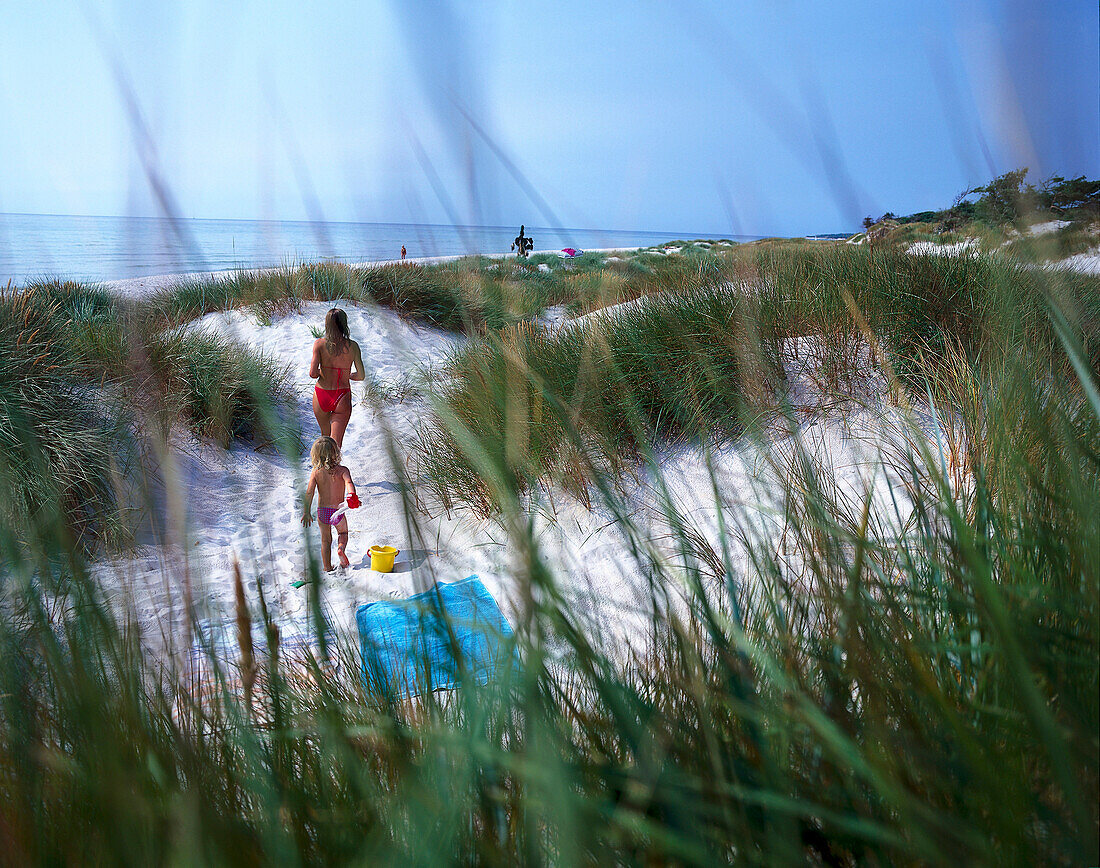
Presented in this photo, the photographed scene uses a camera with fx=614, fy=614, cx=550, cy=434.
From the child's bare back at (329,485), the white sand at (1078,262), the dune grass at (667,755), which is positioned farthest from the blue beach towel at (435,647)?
the child's bare back at (329,485)

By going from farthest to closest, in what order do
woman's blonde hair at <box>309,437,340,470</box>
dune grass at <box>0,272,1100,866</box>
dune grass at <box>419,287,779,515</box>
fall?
woman's blonde hair at <box>309,437,340,470</box>, dune grass at <box>419,287,779,515</box>, dune grass at <box>0,272,1100,866</box>

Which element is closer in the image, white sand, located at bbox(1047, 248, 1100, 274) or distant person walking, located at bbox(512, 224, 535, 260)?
distant person walking, located at bbox(512, 224, 535, 260)

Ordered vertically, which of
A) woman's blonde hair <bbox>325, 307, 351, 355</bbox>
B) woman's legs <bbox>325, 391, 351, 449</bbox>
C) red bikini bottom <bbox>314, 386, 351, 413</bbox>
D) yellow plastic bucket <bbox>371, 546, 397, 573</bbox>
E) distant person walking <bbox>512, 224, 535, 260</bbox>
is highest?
woman's blonde hair <bbox>325, 307, 351, 355</bbox>

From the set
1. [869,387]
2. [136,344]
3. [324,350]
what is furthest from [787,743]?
[324,350]

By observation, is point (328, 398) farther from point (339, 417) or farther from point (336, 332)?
point (336, 332)

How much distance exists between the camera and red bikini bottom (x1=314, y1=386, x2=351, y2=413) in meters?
5.20

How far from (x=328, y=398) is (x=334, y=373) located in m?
0.22

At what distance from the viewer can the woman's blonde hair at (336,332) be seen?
497 centimetres

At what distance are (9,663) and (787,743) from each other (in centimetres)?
112

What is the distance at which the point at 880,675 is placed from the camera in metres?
0.75

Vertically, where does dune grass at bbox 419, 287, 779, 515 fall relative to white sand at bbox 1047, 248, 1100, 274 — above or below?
below

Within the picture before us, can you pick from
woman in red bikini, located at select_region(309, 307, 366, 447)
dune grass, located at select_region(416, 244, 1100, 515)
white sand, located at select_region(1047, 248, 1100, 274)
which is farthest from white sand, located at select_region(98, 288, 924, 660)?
white sand, located at select_region(1047, 248, 1100, 274)

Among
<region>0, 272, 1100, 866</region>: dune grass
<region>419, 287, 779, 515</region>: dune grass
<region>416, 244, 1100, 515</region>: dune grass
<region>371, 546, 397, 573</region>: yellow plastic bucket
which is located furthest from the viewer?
<region>371, 546, 397, 573</region>: yellow plastic bucket

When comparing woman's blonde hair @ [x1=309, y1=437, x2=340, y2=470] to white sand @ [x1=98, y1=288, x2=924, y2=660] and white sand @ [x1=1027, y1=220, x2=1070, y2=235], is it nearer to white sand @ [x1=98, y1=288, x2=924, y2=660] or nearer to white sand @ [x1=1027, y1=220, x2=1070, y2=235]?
white sand @ [x1=98, y1=288, x2=924, y2=660]
